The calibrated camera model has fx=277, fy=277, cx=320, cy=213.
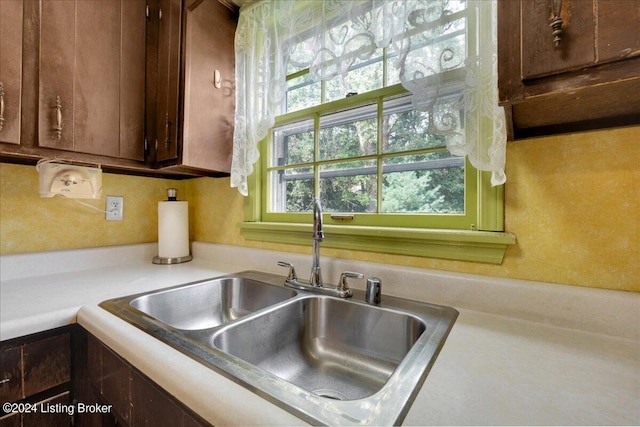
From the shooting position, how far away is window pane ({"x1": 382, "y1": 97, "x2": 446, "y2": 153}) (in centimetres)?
99

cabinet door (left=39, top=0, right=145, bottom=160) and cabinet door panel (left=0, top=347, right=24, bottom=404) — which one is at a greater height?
cabinet door (left=39, top=0, right=145, bottom=160)

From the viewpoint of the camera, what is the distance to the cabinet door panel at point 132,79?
121 centimetres

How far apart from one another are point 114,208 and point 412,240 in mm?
1479

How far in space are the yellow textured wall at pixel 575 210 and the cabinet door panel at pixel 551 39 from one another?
337mm

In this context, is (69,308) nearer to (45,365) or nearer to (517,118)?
(45,365)

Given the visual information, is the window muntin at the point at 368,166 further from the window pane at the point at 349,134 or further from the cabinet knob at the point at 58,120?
the cabinet knob at the point at 58,120

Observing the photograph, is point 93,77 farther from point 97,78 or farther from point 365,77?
point 365,77

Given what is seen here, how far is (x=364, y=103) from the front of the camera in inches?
44.0

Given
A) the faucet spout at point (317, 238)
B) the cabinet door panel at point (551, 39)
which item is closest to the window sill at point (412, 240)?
the faucet spout at point (317, 238)

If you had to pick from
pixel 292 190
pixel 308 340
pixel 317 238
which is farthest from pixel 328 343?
pixel 292 190

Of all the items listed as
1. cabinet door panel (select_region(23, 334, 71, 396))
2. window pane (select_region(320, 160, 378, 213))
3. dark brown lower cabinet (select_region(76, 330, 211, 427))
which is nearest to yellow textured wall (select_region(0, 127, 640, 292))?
window pane (select_region(320, 160, 378, 213))

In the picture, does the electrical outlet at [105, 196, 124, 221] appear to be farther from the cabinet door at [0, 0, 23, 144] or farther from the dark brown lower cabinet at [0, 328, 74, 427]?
the dark brown lower cabinet at [0, 328, 74, 427]

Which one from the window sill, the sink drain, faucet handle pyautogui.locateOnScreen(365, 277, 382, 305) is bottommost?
the sink drain

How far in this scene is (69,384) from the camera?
82cm
